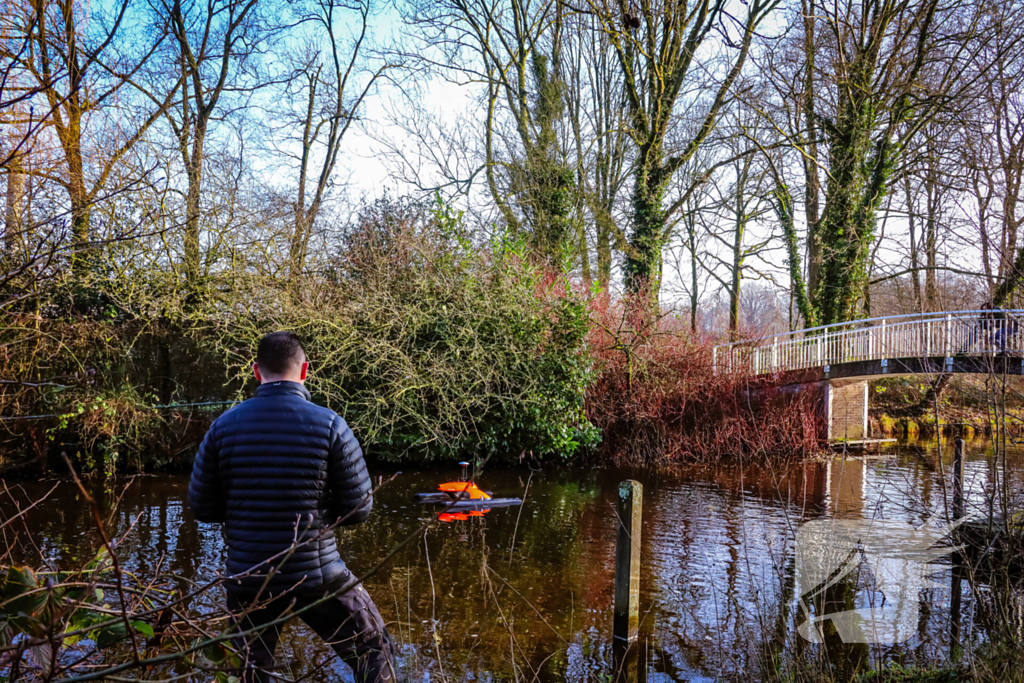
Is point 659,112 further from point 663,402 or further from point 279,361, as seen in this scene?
point 279,361

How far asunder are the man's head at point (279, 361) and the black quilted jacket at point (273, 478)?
9 centimetres

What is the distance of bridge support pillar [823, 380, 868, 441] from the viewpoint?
864 inches

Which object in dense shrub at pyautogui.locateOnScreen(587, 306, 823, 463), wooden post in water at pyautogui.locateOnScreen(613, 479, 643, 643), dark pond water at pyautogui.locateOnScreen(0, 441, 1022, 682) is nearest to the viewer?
dark pond water at pyautogui.locateOnScreen(0, 441, 1022, 682)

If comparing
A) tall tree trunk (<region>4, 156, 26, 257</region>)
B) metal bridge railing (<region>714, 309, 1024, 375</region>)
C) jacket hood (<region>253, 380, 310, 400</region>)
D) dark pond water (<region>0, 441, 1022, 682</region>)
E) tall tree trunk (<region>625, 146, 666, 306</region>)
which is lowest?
dark pond water (<region>0, 441, 1022, 682</region>)

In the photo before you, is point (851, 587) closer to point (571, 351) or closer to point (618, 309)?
point (571, 351)

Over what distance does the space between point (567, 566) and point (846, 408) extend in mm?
17091

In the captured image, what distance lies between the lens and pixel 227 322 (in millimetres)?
13836

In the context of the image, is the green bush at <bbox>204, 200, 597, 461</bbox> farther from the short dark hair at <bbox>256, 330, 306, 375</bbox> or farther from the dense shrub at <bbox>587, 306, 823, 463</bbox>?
the short dark hair at <bbox>256, 330, 306, 375</bbox>

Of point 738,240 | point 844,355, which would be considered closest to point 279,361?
point 844,355

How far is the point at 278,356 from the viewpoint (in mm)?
3426

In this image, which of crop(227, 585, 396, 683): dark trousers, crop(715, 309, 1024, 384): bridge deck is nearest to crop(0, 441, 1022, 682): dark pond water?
crop(227, 585, 396, 683): dark trousers

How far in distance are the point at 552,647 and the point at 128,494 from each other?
902 cm

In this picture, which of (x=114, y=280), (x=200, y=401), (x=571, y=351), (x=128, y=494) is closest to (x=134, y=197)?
(x=114, y=280)

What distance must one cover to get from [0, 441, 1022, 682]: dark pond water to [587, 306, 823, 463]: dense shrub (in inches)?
101
